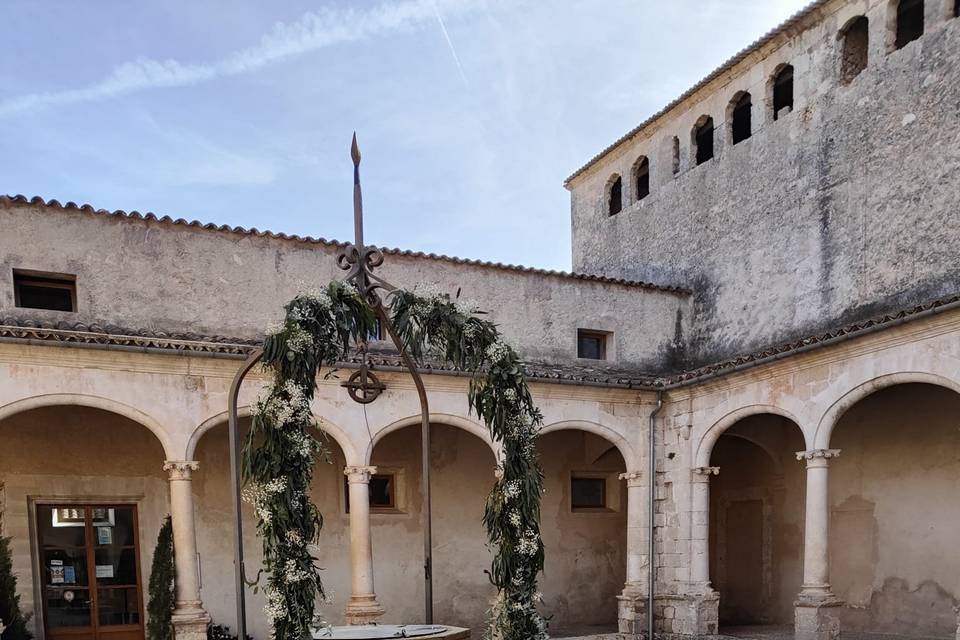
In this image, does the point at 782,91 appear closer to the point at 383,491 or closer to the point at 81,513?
the point at 383,491

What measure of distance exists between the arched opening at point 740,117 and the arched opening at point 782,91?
0.46 metres

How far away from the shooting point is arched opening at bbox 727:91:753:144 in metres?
13.3

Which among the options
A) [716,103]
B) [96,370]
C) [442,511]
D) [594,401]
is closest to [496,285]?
[594,401]

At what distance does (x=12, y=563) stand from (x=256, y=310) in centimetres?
436

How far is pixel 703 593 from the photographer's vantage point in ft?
35.6

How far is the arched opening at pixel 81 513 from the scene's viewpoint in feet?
32.8

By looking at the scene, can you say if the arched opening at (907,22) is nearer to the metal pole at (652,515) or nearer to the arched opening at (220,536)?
the metal pole at (652,515)

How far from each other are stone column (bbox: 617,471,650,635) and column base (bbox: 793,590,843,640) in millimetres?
2480

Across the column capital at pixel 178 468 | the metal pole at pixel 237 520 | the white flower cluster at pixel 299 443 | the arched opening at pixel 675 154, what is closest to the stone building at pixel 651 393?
the column capital at pixel 178 468

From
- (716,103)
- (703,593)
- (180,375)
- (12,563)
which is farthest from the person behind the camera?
(716,103)

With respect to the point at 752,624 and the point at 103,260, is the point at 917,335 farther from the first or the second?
the point at 103,260

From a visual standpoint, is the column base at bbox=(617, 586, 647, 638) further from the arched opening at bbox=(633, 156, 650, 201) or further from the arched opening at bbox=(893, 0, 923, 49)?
the arched opening at bbox=(893, 0, 923, 49)

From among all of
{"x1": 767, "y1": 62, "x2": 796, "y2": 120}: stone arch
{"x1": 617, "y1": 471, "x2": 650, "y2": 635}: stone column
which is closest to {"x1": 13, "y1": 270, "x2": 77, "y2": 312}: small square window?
{"x1": 617, "y1": 471, "x2": 650, "y2": 635}: stone column

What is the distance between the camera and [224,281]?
429 inches
